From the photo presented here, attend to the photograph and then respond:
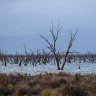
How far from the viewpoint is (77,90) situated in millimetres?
14953

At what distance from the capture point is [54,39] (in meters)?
42.6

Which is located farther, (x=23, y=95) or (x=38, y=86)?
(x=38, y=86)

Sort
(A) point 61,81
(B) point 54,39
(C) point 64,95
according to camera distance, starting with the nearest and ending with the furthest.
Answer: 1. (C) point 64,95
2. (A) point 61,81
3. (B) point 54,39

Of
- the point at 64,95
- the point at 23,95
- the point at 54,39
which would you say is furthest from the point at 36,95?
the point at 54,39

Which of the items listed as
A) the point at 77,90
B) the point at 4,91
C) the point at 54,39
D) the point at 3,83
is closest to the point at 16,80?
the point at 3,83

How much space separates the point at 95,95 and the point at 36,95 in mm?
2218

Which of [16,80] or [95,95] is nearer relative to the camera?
[95,95]

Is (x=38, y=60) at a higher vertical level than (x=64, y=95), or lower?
lower

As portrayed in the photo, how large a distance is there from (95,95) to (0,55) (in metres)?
55.8

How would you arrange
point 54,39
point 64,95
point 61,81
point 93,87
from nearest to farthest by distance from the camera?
1. point 64,95
2. point 93,87
3. point 61,81
4. point 54,39

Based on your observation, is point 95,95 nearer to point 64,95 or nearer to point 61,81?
point 64,95

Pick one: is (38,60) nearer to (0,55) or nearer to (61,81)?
(0,55)

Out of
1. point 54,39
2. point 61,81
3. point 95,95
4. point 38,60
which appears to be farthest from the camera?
point 38,60

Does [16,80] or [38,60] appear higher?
[16,80]
